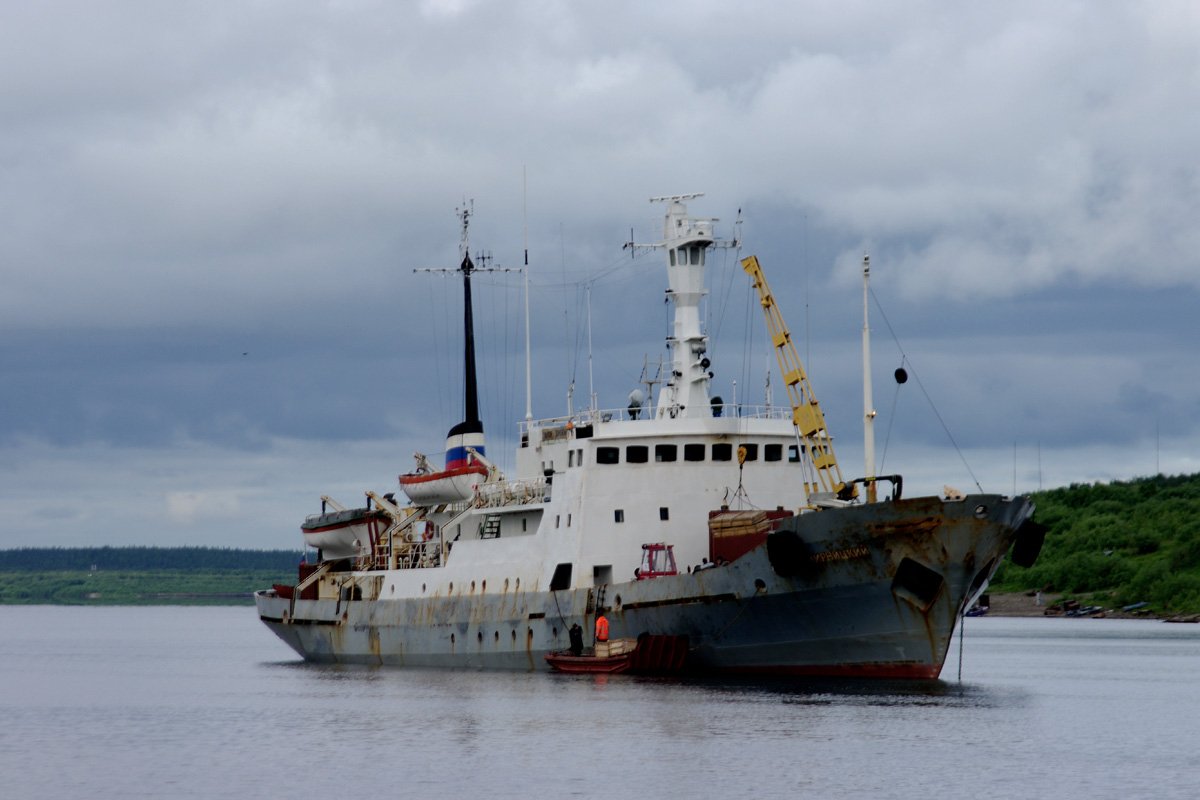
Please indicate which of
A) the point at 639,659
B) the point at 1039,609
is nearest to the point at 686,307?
the point at 639,659

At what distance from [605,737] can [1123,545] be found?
87.2 m

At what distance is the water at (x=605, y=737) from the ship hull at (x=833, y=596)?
3.58ft

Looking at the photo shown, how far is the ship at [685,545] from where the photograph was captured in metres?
39.1

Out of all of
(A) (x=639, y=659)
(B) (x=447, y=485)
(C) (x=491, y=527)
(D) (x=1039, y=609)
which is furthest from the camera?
(D) (x=1039, y=609)

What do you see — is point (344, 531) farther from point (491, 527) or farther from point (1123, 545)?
point (1123, 545)

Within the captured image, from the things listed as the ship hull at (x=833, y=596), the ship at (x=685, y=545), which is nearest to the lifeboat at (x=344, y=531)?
the ship at (x=685, y=545)

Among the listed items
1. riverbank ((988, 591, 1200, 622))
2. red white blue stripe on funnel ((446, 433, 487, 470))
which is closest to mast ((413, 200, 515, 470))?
red white blue stripe on funnel ((446, 433, 487, 470))

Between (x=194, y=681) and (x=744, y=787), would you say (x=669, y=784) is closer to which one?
(x=744, y=787)

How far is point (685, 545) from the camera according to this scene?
149 ft

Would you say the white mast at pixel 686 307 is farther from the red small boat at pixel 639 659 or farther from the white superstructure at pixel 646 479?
the red small boat at pixel 639 659

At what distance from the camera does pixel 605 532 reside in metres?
45.5

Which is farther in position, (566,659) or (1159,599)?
(1159,599)

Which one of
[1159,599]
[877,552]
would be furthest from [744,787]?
[1159,599]

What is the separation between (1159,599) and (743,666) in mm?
68739
